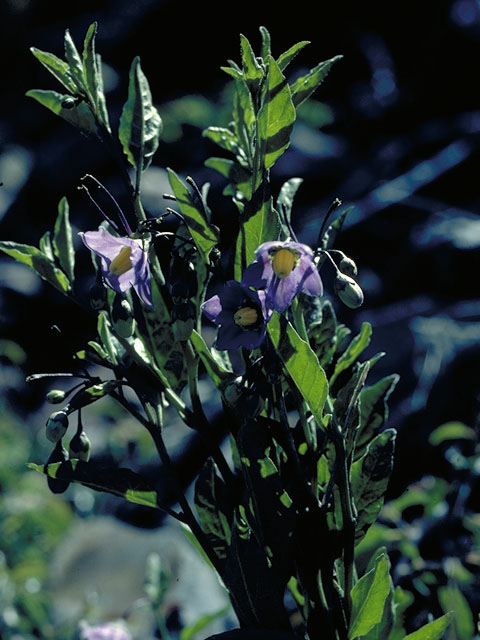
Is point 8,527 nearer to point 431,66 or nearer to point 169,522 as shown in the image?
point 169,522

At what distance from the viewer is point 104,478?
0.65m

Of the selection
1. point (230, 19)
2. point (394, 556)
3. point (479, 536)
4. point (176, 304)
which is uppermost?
point (230, 19)

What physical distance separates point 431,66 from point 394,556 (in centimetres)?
286

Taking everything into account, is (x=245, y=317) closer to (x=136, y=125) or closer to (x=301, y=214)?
(x=136, y=125)

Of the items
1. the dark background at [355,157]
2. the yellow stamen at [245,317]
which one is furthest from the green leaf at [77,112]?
the dark background at [355,157]

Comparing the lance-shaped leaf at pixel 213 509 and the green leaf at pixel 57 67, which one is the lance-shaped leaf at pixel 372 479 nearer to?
the lance-shaped leaf at pixel 213 509

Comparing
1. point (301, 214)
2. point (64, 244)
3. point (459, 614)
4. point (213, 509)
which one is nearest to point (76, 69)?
point (64, 244)

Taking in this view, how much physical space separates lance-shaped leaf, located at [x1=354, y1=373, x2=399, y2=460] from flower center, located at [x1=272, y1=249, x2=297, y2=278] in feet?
0.70

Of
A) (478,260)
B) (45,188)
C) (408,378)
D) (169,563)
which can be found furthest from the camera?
(45,188)

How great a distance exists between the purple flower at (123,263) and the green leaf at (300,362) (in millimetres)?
112

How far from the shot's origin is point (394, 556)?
1.35 metres

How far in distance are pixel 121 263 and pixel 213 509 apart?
272mm

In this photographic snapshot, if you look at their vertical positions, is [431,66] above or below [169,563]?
above

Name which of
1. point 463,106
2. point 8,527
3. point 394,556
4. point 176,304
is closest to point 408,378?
point 394,556
